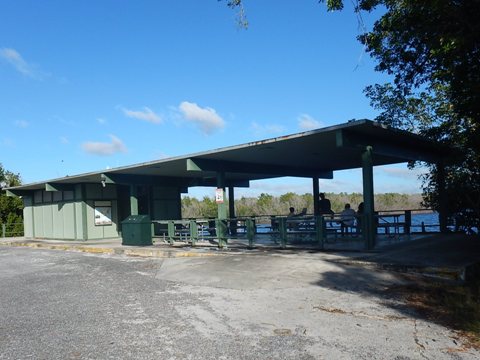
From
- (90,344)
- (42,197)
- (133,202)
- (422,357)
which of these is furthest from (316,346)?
(42,197)

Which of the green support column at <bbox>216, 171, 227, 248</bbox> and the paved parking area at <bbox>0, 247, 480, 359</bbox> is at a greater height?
the green support column at <bbox>216, 171, 227, 248</bbox>

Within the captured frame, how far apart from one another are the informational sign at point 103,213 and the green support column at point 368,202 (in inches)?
575

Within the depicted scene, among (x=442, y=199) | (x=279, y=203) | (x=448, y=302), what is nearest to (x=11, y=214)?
(x=442, y=199)

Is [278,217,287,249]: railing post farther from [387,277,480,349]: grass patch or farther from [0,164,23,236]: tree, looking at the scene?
[0,164,23,236]: tree

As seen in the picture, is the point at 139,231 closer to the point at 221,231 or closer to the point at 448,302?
the point at 221,231

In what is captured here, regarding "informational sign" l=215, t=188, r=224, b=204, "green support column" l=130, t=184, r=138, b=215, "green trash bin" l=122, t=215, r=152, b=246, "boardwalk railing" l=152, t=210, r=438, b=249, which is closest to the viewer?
"boardwalk railing" l=152, t=210, r=438, b=249

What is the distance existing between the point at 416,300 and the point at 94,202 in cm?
1793

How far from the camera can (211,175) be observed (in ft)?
67.3

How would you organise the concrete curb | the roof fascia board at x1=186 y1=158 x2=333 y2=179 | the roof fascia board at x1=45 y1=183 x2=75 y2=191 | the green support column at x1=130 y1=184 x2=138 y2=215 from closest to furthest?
the concrete curb < the roof fascia board at x1=186 y1=158 x2=333 y2=179 < the green support column at x1=130 y1=184 x2=138 y2=215 < the roof fascia board at x1=45 y1=183 x2=75 y2=191

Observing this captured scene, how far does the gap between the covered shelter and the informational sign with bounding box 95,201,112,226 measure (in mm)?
48

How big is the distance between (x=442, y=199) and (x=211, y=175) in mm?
9245

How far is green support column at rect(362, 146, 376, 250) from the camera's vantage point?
11594 millimetres

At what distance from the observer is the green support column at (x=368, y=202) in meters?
11.6

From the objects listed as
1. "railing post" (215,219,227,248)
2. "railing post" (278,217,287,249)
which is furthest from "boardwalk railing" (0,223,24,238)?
"railing post" (278,217,287,249)
